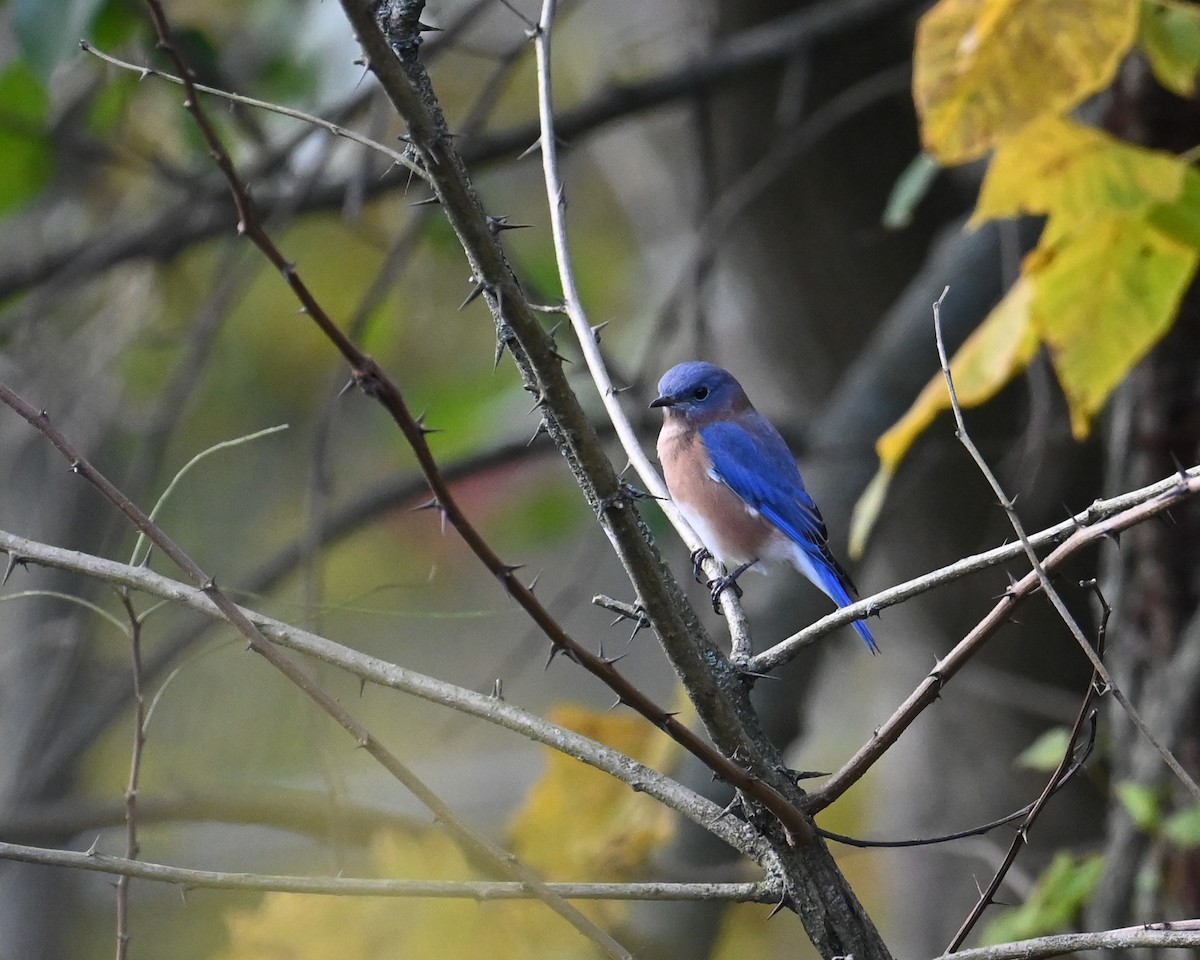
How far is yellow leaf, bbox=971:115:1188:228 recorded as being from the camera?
2330 mm

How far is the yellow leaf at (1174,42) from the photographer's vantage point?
257 centimetres

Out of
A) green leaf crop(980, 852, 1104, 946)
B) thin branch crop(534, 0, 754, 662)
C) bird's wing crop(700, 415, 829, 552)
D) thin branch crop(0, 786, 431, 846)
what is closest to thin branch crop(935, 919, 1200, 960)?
thin branch crop(534, 0, 754, 662)

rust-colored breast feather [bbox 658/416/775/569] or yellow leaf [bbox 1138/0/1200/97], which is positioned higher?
yellow leaf [bbox 1138/0/1200/97]

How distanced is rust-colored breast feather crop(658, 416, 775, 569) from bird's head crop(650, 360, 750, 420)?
8 cm

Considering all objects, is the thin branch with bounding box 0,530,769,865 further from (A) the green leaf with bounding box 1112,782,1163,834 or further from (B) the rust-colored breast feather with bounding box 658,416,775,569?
(B) the rust-colored breast feather with bounding box 658,416,775,569

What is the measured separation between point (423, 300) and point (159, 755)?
102 inches

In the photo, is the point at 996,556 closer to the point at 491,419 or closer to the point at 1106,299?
the point at 1106,299

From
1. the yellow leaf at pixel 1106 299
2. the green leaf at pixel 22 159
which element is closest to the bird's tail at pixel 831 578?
the yellow leaf at pixel 1106 299

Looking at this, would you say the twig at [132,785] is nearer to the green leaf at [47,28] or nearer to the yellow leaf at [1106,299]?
the yellow leaf at [1106,299]

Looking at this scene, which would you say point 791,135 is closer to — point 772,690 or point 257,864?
point 772,690

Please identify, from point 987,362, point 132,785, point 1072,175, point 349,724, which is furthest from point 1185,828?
point 132,785

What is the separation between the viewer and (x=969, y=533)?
494 cm

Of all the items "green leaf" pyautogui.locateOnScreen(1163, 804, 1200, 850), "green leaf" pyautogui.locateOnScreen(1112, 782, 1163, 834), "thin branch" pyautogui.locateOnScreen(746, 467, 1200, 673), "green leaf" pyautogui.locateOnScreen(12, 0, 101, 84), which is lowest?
"green leaf" pyautogui.locateOnScreen(1163, 804, 1200, 850)

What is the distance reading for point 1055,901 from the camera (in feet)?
10.4
